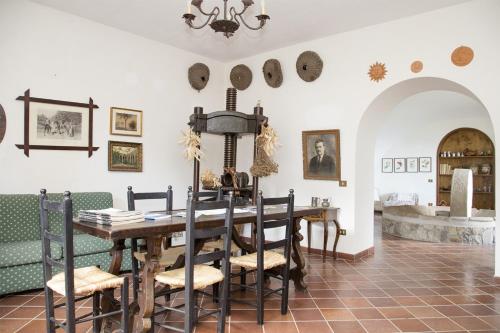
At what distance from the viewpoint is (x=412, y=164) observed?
10.6 metres

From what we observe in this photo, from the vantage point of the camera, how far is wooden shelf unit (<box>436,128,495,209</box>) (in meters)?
9.48

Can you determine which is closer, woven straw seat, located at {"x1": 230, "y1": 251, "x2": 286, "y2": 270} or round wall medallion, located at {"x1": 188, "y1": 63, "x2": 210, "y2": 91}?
woven straw seat, located at {"x1": 230, "y1": 251, "x2": 286, "y2": 270}

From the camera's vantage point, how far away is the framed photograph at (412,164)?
10531mm

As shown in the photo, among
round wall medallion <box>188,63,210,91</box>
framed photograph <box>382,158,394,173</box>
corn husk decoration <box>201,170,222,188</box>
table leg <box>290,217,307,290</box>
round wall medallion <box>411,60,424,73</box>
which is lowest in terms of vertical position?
table leg <box>290,217,307,290</box>

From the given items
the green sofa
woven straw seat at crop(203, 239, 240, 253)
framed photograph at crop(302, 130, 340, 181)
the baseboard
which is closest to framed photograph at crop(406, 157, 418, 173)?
the baseboard

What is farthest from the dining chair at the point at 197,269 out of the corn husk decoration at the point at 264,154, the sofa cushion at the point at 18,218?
the corn husk decoration at the point at 264,154

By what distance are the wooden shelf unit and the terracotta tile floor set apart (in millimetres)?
5468

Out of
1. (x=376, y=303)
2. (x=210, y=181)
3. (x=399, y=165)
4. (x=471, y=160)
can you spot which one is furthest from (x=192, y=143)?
(x=471, y=160)

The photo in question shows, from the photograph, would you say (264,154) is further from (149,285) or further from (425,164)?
(425,164)

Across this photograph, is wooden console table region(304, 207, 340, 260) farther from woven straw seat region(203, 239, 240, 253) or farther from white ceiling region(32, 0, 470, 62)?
white ceiling region(32, 0, 470, 62)

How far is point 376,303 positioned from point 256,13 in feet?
11.2

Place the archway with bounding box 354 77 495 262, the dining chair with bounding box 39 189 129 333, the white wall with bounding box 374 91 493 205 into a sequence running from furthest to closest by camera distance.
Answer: the white wall with bounding box 374 91 493 205, the archway with bounding box 354 77 495 262, the dining chair with bounding box 39 189 129 333

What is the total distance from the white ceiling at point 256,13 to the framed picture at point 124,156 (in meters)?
1.54

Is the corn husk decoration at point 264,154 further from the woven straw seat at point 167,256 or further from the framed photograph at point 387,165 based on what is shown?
the framed photograph at point 387,165
